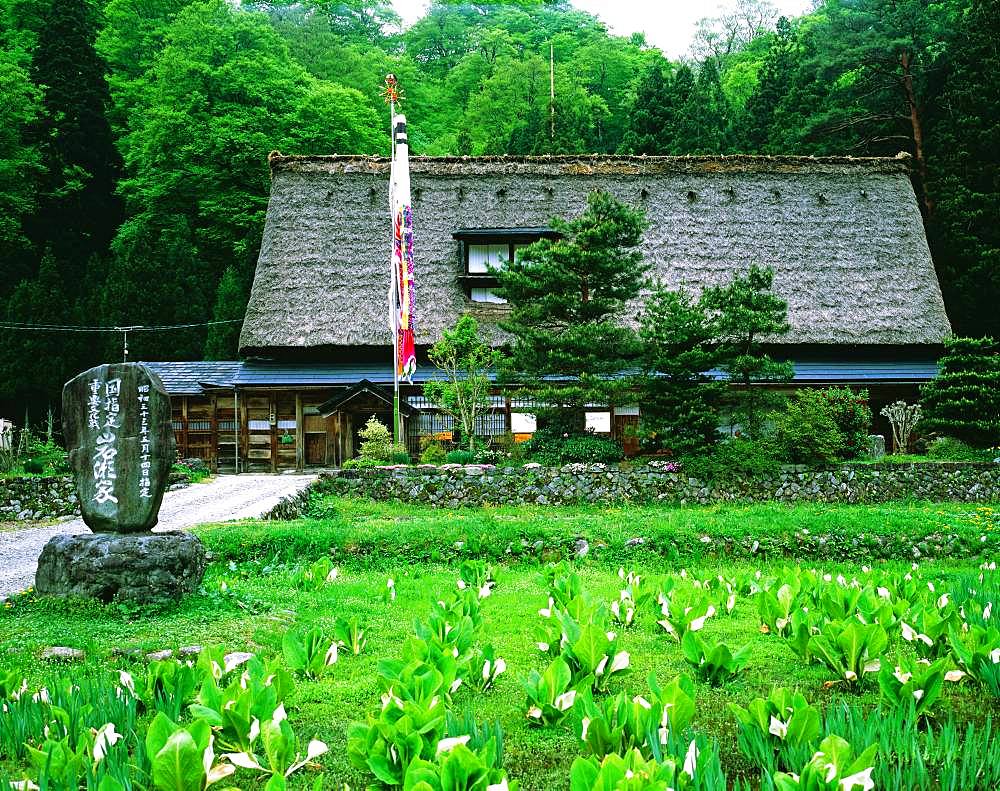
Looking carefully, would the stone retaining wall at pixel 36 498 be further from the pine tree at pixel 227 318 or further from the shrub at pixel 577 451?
the pine tree at pixel 227 318

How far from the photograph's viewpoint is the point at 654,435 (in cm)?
1531

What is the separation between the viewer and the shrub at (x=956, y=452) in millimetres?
14514

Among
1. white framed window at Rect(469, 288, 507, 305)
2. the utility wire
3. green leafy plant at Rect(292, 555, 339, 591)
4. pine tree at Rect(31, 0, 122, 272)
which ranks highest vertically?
pine tree at Rect(31, 0, 122, 272)

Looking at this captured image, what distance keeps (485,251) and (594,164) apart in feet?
17.5

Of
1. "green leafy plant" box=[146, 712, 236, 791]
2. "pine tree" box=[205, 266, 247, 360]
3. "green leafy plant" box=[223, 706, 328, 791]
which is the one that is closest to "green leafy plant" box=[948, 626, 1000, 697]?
"green leafy plant" box=[223, 706, 328, 791]

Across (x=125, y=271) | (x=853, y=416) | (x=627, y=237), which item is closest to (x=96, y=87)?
(x=125, y=271)

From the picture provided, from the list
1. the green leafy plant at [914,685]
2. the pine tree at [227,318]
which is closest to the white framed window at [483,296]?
the pine tree at [227,318]

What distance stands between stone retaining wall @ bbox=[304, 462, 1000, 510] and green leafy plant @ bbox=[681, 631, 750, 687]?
1020 cm

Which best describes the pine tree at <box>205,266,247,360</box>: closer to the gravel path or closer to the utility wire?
the utility wire

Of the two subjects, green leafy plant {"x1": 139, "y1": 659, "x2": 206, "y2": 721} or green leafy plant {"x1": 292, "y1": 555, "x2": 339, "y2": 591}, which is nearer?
green leafy plant {"x1": 139, "y1": 659, "x2": 206, "y2": 721}

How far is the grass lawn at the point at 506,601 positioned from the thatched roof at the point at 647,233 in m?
8.88

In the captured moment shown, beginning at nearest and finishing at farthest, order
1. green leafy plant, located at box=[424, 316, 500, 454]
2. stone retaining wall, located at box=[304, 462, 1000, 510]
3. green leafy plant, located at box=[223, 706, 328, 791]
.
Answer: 1. green leafy plant, located at box=[223, 706, 328, 791]
2. stone retaining wall, located at box=[304, 462, 1000, 510]
3. green leafy plant, located at box=[424, 316, 500, 454]

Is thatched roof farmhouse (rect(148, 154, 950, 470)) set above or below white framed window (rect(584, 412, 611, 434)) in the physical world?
above

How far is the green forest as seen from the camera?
81.2 ft
